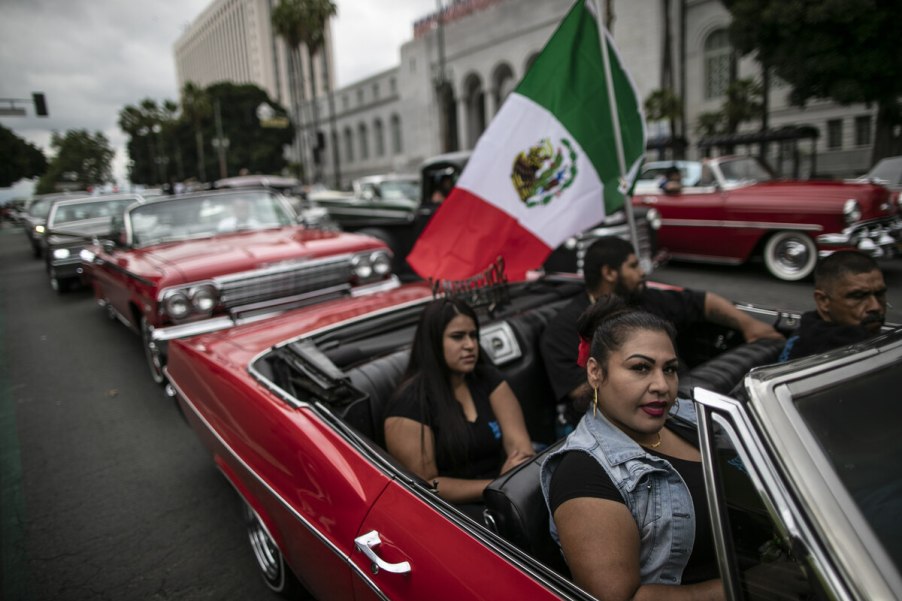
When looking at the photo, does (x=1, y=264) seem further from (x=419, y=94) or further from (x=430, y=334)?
(x=419, y=94)

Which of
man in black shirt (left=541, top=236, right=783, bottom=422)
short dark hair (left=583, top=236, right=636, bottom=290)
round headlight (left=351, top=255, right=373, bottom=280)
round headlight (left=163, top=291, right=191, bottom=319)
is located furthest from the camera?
round headlight (left=351, top=255, right=373, bottom=280)

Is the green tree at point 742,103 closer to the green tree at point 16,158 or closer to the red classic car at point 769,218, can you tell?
the red classic car at point 769,218

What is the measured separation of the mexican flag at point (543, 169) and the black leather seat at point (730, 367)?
1.17m

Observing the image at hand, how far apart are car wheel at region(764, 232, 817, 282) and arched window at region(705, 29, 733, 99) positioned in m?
21.4

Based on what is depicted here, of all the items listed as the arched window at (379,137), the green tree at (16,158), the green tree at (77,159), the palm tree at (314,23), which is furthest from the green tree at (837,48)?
the green tree at (77,159)

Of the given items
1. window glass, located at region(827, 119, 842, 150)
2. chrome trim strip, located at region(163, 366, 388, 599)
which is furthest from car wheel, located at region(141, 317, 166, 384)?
window glass, located at region(827, 119, 842, 150)

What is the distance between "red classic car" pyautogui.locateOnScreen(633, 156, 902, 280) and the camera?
23.6 ft

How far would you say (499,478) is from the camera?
5.82 feet

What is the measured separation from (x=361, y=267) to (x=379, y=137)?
5338 cm

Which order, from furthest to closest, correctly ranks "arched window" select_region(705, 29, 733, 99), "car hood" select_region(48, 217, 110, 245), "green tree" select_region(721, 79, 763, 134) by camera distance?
"arched window" select_region(705, 29, 733, 99) → "green tree" select_region(721, 79, 763, 134) → "car hood" select_region(48, 217, 110, 245)

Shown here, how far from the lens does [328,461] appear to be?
6.44 feet

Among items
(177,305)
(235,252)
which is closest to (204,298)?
(177,305)

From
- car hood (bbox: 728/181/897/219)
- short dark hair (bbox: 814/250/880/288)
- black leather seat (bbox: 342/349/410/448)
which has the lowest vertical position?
black leather seat (bbox: 342/349/410/448)

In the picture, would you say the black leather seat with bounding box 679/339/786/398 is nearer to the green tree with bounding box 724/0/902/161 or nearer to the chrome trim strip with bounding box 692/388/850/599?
the chrome trim strip with bounding box 692/388/850/599
